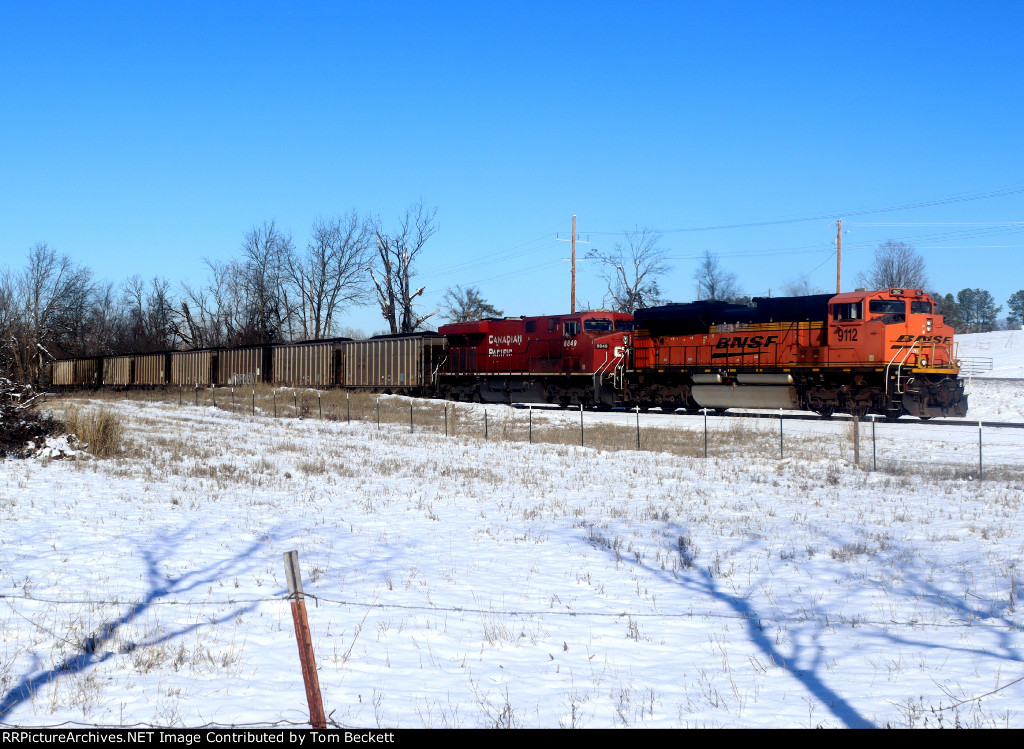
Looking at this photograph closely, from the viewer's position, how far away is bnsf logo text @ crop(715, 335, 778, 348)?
27797 mm

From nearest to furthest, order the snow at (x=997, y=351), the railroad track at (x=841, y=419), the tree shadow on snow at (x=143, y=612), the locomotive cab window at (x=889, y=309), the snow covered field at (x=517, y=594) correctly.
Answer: the snow covered field at (x=517, y=594) < the tree shadow on snow at (x=143, y=612) < the railroad track at (x=841, y=419) < the locomotive cab window at (x=889, y=309) < the snow at (x=997, y=351)

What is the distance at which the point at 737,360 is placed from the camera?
2858 centimetres

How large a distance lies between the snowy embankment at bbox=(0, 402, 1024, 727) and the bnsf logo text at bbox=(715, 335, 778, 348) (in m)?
11.3

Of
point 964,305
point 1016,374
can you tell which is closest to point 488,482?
point 1016,374

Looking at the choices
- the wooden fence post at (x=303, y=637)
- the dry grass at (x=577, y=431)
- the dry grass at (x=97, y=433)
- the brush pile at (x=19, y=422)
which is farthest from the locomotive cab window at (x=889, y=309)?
the wooden fence post at (x=303, y=637)

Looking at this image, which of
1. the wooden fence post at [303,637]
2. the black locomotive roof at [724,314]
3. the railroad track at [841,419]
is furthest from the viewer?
the black locomotive roof at [724,314]

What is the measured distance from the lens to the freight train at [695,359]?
25.4 metres

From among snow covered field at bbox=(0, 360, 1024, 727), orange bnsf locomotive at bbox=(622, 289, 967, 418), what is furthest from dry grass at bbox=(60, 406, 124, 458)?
orange bnsf locomotive at bbox=(622, 289, 967, 418)

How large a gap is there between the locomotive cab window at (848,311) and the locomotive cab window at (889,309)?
315mm

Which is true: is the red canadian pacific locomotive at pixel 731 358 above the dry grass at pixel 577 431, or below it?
above

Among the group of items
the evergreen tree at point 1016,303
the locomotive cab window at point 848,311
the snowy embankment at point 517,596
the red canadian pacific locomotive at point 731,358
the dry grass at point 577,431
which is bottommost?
the snowy embankment at point 517,596

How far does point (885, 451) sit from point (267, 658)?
18076 mm

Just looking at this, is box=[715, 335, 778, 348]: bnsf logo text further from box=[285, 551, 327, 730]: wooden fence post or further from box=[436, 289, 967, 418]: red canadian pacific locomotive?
box=[285, 551, 327, 730]: wooden fence post

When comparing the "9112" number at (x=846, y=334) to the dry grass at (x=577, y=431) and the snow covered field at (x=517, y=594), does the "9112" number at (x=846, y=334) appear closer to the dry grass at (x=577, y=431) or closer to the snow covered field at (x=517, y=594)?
the dry grass at (x=577, y=431)
